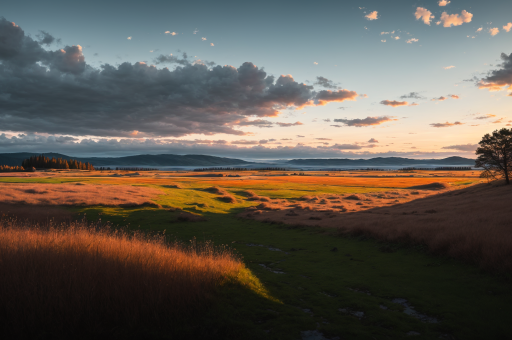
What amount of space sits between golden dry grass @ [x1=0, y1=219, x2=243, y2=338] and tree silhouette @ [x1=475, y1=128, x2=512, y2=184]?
6395 centimetres

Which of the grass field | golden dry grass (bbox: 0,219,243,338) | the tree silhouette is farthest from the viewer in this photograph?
the tree silhouette

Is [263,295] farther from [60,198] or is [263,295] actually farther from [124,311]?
[60,198]

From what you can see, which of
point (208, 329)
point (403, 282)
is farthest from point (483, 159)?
point (208, 329)

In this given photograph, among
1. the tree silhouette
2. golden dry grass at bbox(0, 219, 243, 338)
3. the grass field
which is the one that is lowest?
the grass field

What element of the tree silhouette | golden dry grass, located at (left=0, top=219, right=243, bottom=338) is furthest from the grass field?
the tree silhouette

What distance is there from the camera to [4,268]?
7070mm

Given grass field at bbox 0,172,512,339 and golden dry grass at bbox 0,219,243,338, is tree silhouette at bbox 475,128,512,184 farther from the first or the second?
golden dry grass at bbox 0,219,243,338

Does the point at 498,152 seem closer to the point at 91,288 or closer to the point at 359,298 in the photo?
the point at 359,298

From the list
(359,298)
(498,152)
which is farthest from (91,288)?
(498,152)

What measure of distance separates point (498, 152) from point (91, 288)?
69.1 m

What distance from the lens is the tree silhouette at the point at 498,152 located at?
167 ft

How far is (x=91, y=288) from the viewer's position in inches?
265

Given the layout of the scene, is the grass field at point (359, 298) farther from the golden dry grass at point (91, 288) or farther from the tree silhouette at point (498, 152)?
the tree silhouette at point (498, 152)

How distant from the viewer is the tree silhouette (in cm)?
5103
